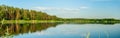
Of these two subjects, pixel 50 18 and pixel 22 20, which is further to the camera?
pixel 50 18

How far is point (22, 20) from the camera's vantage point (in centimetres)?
8200

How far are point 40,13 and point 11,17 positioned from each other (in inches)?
1031

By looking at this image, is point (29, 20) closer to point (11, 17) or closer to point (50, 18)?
point (11, 17)

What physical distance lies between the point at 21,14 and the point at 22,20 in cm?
221

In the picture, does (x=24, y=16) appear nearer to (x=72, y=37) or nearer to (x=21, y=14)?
(x=21, y=14)

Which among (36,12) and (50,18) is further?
(50,18)

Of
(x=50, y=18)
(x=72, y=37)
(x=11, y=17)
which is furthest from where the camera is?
(x=50, y=18)

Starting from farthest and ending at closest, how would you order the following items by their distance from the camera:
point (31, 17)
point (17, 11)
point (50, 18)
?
point (50, 18), point (31, 17), point (17, 11)

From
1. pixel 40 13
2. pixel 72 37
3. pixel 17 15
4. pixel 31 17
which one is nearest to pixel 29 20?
pixel 31 17

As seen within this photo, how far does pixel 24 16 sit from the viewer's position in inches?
3241

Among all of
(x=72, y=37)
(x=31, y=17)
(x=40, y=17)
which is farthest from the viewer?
(x=40, y=17)

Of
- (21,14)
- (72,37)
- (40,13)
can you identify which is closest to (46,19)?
→ (40,13)

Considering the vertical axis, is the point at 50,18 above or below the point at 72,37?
below

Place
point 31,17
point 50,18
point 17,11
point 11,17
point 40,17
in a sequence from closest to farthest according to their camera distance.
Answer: point 11,17 → point 17,11 → point 31,17 → point 40,17 → point 50,18
